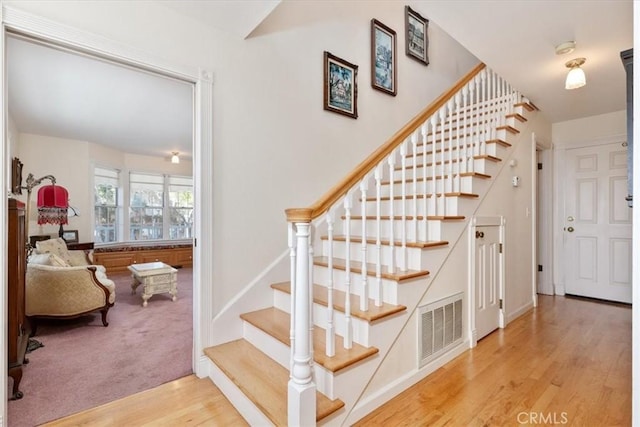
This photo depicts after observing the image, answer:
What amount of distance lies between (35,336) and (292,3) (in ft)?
11.8

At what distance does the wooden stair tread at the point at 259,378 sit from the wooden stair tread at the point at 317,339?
0.16 meters

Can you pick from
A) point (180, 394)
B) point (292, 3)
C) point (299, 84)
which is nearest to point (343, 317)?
point (180, 394)

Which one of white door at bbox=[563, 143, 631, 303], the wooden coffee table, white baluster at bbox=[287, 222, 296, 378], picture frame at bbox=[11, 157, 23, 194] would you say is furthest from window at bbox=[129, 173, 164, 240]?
white door at bbox=[563, 143, 631, 303]

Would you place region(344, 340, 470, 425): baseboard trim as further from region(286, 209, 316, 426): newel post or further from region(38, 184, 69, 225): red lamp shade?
region(38, 184, 69, 225): red lamp shade

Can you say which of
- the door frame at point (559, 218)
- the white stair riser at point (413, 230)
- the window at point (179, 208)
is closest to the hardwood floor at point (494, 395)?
the white stair riser at point (413, 230)

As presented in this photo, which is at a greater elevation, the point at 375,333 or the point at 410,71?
the point at 410,71

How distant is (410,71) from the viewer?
3701 mm

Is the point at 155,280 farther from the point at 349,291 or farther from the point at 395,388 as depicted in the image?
the point at 395,388

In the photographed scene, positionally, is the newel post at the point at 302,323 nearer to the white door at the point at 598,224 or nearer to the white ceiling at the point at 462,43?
the white ceiling at the point at 462,43

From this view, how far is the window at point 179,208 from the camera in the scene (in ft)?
22.7

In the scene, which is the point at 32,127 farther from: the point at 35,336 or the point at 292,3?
the point at 292,3

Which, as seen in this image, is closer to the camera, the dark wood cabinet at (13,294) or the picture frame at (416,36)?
the dark wood cabinet at (13,294)

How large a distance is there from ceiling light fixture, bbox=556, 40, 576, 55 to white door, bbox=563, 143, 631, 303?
2156 mm

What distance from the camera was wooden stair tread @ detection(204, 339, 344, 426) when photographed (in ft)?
4.86
